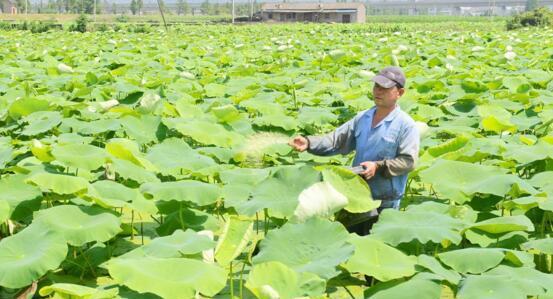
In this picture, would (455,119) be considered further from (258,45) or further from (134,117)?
(258,45)

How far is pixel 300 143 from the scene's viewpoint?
2803 mm

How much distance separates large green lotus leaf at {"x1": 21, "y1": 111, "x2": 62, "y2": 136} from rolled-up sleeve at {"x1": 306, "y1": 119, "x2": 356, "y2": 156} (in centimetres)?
159

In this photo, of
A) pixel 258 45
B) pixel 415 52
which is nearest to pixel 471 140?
pixel 415 52

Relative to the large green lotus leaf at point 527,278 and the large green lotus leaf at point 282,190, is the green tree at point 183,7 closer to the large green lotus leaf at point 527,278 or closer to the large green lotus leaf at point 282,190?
the large green lotus leaf at point 282,190

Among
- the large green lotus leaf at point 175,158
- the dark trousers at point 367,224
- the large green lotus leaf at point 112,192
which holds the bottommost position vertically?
the dark trousers at point 367,224

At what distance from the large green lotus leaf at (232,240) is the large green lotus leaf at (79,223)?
1.12ft

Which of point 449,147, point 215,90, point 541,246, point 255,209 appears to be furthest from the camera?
point 215,90

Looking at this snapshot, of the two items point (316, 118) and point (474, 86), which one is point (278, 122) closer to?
point (316, 118)

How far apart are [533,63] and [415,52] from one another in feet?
6.03

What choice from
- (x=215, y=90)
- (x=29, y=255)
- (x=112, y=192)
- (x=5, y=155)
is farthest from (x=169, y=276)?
(x=215, y=90)

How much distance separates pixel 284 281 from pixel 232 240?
1.47 feet

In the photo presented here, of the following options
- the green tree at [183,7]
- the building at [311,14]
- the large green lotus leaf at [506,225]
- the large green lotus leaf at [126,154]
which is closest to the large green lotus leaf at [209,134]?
the large green lotus leaf at [126,154]

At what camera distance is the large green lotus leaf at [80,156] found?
287 centimetres

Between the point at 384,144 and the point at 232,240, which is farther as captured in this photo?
the point at 384,144
